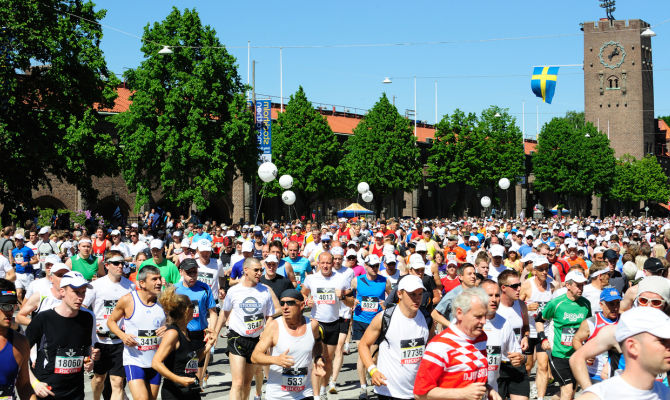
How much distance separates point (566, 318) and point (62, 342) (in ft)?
17.9

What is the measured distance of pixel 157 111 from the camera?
40.7 metres

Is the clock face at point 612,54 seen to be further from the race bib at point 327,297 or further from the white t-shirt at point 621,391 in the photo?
the white t-shirt at point 621,391

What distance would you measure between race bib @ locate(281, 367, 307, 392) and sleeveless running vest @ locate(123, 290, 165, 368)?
1577 mm

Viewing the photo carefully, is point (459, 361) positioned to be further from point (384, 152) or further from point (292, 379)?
point (384, 152)

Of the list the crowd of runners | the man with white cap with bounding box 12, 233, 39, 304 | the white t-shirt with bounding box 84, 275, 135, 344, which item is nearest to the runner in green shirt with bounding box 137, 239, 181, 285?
the crowd of runners

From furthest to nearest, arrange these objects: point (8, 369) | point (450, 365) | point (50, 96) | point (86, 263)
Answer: point (50, 96) < point (86, 263) < point (8, 369) < point (450, 365)

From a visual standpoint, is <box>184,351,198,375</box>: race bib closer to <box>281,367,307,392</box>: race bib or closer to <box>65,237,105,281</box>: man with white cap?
<box>281,367,307,392</box>: race bib

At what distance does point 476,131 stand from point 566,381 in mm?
63734

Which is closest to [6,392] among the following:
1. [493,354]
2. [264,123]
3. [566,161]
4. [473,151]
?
[493,354]

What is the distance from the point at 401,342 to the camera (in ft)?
23.9

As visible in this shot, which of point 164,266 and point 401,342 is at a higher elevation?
point 164,266

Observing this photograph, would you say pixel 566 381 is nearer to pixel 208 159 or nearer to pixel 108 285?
pixel 108 285

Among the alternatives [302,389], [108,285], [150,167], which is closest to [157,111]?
[150,167]

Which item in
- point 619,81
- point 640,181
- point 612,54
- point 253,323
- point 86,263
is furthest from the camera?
point 619,81
